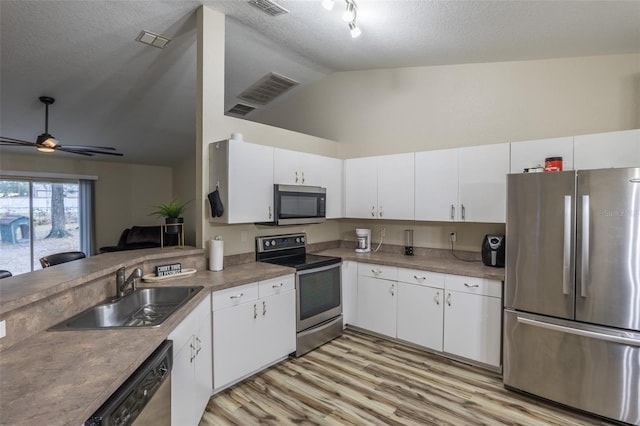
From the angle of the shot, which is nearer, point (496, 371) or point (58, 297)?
point (58, 297)

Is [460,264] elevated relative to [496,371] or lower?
elevated

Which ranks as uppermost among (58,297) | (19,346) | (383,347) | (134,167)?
(134,167)

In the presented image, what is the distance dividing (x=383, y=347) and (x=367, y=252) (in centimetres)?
111

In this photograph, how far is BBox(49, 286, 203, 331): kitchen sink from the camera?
1668mm

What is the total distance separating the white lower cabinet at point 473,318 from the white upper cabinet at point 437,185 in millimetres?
690

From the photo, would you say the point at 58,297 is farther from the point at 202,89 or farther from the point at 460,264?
the point at 460,264

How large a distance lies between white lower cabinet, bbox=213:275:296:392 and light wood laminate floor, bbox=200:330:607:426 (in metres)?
0.16

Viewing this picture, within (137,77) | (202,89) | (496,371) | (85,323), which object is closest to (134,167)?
(137,77)

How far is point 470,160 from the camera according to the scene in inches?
122

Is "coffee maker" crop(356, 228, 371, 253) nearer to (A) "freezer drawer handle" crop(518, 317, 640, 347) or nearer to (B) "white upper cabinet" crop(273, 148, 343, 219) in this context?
(B) "white upper cabinet" crop(273, 148, 343, 219)

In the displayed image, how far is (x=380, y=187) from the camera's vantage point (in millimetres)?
3738

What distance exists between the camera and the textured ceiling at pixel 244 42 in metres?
2.40

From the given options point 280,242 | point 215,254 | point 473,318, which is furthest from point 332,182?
point 473,318

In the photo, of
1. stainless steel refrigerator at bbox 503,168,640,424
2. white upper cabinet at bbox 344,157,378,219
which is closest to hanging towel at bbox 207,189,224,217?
white upper cabinet at bbox 344,157,378,219
